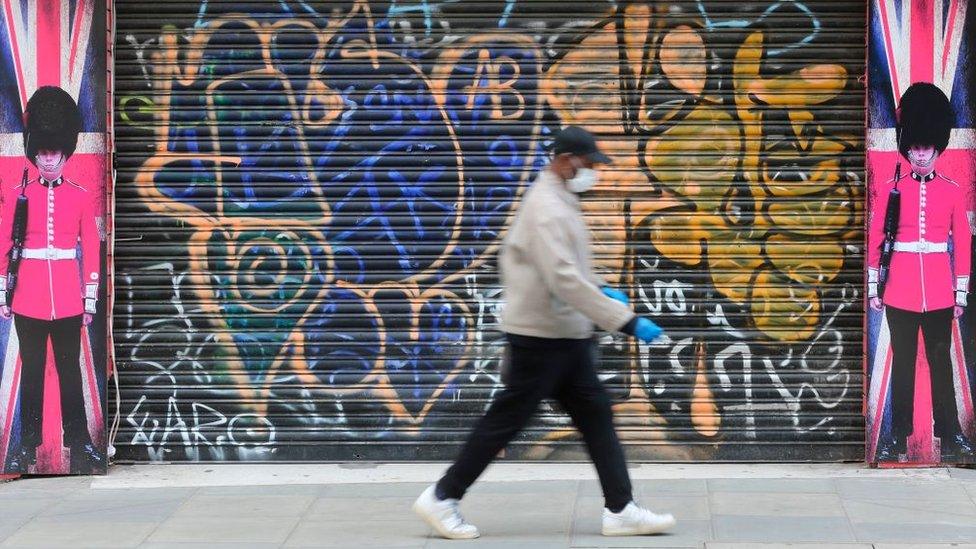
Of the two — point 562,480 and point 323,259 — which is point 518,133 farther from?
point 562,480

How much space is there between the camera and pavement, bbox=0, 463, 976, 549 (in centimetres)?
644

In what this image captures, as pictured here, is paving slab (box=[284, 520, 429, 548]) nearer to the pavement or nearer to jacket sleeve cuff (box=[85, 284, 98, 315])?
the pavement

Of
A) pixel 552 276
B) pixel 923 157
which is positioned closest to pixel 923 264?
pixel 923 157

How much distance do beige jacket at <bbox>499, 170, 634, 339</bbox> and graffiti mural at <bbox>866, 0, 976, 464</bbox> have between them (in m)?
2.25

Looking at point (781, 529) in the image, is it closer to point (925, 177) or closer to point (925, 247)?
point (925, 247)

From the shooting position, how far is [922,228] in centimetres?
767

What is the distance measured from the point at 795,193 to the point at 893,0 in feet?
3.79

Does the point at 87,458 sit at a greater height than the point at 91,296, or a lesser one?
lesser

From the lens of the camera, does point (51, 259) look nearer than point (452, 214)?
Yes

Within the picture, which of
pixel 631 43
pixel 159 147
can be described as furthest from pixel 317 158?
pixel 631 43

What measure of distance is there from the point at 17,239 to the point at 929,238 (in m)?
4.99

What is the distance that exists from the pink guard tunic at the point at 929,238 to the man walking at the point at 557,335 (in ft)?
7.25

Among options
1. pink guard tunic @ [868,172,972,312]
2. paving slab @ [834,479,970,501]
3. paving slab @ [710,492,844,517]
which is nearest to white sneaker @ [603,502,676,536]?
paving slab @ [710,492,844,517]

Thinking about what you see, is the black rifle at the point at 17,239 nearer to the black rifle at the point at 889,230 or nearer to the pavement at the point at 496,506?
the pavement at the point at 496,506
